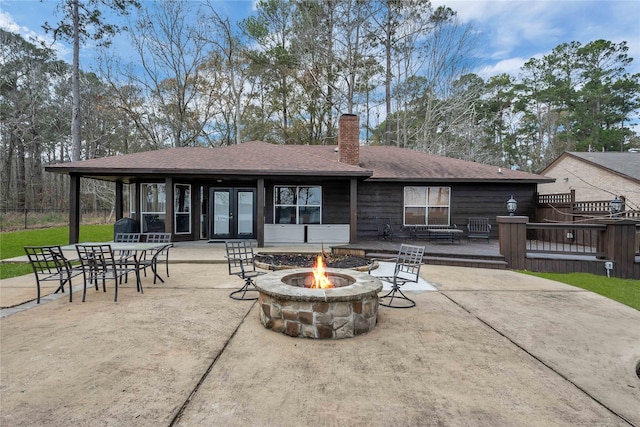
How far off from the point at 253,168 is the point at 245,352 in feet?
21.9

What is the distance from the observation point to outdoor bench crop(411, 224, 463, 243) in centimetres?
1016

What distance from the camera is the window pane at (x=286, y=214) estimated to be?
11.2 meters

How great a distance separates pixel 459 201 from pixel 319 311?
31.2ft

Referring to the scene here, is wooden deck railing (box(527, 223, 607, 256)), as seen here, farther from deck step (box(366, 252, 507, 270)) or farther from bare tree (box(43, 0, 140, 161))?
bare tree (box(43, 0, 140, 161))

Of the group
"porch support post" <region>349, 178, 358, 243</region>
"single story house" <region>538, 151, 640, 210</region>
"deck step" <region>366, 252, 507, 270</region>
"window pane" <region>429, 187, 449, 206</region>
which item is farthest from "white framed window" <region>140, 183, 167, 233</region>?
"single story house" <region>538, 151, 640, 210</region>

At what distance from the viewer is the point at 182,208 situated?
35.7 ft

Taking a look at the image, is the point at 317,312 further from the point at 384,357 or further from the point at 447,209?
the point at 447,209

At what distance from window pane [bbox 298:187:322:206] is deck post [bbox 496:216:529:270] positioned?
18.8 feet

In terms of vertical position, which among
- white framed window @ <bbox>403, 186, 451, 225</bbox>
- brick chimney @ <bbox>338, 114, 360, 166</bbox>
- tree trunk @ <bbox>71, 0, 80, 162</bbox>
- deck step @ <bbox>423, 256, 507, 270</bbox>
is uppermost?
tree trunk @ <bbox>71, 0, 80, 162</bbox>

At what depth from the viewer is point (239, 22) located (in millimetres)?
19266

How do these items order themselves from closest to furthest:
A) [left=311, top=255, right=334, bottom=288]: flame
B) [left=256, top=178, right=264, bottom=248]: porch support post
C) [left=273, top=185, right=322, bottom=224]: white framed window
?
[left=311, top=255, right=334, bottom=288]: flame, [left=256, top=178, right=264, bottom=248]: porch support post, [left=273, top=185, right=322, bottom=224]: white framed window

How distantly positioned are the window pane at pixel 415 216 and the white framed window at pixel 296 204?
10.2ft

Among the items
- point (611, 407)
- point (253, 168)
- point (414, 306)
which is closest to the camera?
point (611, 407)

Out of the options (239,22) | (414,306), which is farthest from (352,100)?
(414,306)
